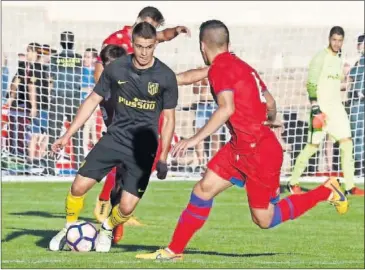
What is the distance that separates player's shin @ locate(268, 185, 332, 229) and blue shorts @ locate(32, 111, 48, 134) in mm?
9323

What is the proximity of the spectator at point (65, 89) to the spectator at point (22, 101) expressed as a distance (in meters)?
0.33

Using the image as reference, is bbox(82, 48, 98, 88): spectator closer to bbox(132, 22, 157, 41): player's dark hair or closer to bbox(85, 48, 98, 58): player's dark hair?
bbox(85, 48, 98, 58): player's dark hair

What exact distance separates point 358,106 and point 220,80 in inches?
409

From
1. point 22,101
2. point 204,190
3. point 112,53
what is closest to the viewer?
point 204,190

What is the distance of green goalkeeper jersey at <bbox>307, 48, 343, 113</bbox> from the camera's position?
17.4 metres

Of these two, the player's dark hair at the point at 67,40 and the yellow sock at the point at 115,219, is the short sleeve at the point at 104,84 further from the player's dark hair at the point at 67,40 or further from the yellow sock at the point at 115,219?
the player's dark hair at the point at 67,40

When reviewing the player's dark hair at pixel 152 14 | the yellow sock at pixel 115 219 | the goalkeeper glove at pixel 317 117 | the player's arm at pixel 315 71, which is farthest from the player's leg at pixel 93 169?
the goalkeeper glove at pixel 317 117

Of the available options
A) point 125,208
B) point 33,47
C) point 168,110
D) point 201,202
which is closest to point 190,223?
point 201,202

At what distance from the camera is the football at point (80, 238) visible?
37.8 feet

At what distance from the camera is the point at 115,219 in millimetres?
11578

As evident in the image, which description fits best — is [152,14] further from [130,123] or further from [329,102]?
[329,102]

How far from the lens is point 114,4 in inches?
1176

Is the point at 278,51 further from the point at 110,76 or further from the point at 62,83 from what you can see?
the point at 110,76

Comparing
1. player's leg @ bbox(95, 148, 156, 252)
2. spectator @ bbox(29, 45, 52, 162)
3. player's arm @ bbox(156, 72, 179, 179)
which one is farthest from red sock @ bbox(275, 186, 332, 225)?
spectator @ bbox(29, 45, 52, 162)
